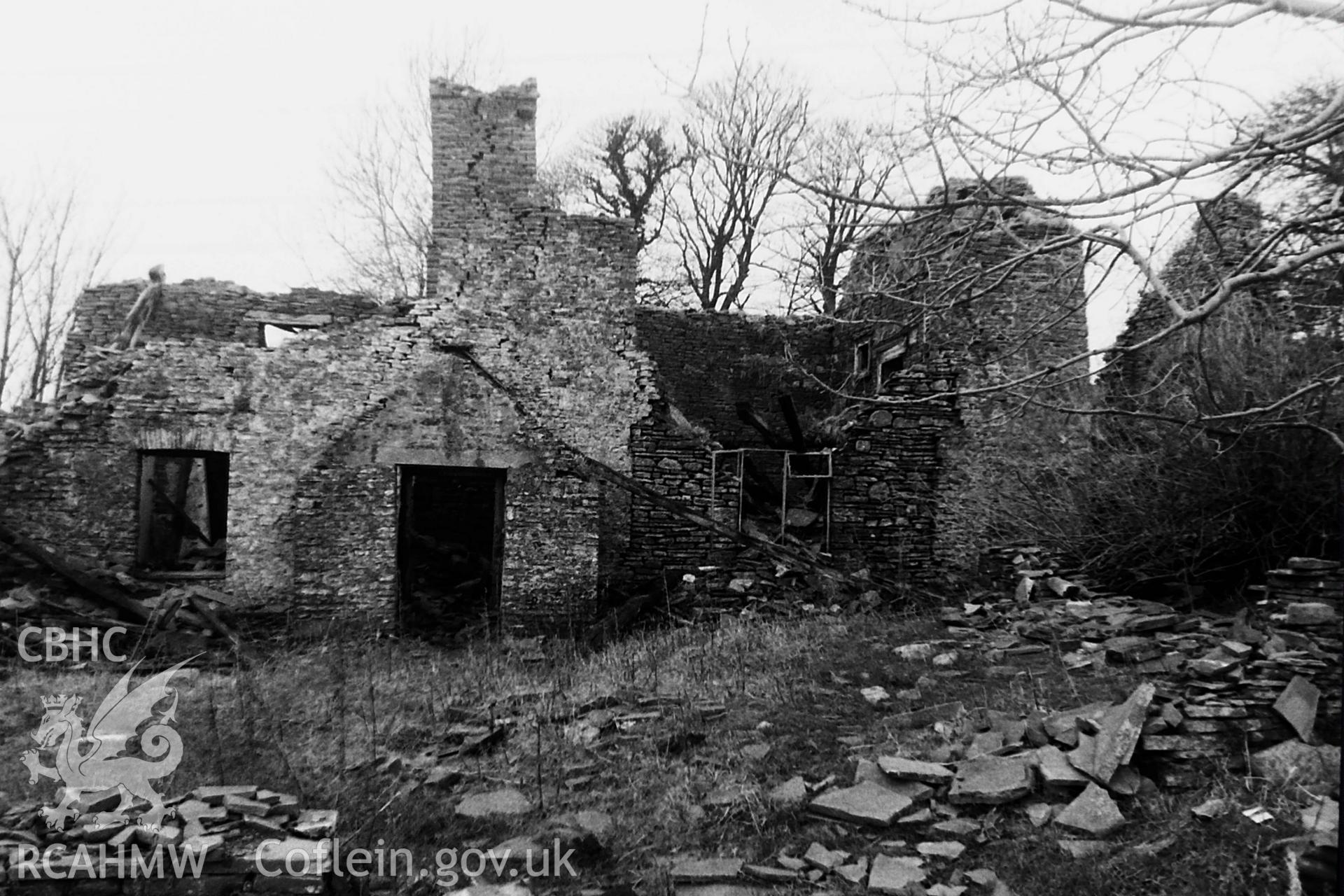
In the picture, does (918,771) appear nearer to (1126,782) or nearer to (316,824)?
(1126,782)

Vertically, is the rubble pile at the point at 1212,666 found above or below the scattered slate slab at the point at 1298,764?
above

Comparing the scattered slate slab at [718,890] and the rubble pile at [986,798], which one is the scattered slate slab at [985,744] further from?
the scattered slate slab at [718,890]

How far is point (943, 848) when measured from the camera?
4.63 meters

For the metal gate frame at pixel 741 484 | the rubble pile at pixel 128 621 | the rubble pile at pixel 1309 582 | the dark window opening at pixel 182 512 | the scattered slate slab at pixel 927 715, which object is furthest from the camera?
the metal gate frame at pixel 741 484

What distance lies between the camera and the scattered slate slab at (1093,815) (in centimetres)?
454

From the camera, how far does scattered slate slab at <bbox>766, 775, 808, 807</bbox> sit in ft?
17.3

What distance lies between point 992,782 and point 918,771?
1.30 ft

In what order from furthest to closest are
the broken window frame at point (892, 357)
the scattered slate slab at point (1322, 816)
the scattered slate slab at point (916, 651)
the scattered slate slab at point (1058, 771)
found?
the broken window frame at point (892, 357), the scattered slate slab at point (916, 651), the scattered slate slab at point (1058, 771), the scattered slate slab at point (1322, 816)

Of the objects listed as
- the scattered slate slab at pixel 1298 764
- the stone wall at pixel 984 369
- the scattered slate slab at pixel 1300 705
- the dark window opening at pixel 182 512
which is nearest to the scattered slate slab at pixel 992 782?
the scattered slate slab at pixel 1298 764

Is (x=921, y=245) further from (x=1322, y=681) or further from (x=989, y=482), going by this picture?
(x=989, y=482)

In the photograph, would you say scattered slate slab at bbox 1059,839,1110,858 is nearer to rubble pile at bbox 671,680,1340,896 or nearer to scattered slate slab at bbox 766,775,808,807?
rubble pile at bbox 671,680,1340,896

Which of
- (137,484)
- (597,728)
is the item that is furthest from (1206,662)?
(137,484)

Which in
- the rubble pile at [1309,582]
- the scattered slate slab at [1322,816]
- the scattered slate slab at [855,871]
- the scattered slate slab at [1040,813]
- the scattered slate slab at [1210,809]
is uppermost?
the rubble pile at [1309,582]

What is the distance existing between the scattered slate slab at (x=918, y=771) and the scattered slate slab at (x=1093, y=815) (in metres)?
0.64
